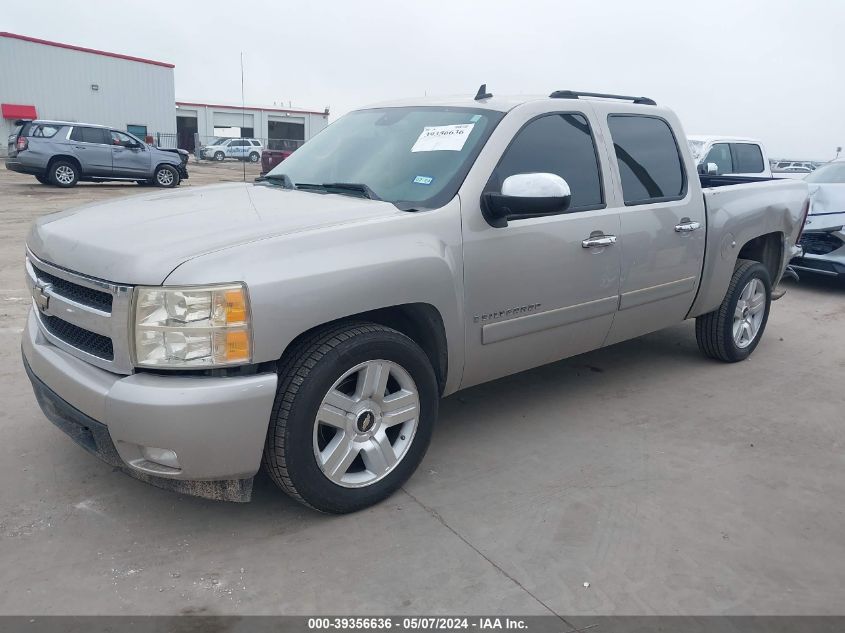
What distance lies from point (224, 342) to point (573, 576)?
5.09ft

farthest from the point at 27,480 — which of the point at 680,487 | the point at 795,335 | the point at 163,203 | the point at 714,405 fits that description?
the point at 795,335

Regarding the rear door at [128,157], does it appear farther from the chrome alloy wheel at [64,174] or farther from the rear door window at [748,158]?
the rear door window at [748,158]

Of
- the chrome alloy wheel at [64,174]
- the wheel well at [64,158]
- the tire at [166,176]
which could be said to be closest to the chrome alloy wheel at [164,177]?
the tire at [166,176]

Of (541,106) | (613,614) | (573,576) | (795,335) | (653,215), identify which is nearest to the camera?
(613,614)

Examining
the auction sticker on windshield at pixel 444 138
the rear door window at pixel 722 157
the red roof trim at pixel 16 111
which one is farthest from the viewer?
the red roof trim at pixel 16 111

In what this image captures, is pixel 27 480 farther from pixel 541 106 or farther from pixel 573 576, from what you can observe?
pixel 541 106

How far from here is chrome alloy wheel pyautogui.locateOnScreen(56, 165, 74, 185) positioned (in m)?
17.7

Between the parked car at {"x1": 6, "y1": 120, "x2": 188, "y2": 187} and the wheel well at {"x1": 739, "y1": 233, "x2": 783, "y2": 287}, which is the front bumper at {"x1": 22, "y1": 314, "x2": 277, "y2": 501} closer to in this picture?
the wheel well at {"x1": 739, "y1": 233, "x2": 783, "y2": 287}

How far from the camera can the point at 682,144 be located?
184 inches

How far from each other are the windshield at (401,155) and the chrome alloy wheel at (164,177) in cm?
1650

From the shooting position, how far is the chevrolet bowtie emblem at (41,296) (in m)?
3.02

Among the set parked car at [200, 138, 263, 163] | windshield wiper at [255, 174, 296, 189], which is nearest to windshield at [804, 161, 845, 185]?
windshield wiper at [255, 174, 296, 189]

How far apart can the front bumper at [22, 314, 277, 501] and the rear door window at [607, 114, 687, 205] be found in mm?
→ 2550

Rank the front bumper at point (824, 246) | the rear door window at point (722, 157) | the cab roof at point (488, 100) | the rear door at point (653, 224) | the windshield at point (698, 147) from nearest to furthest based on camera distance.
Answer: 1. the cab roof at point (488, 100)
2. the rear door at point (653, 224)
3. the front bumper at point (824, 246)
4. the windshield at point (698, 147)
5. the rear door window at point (722, 157)
